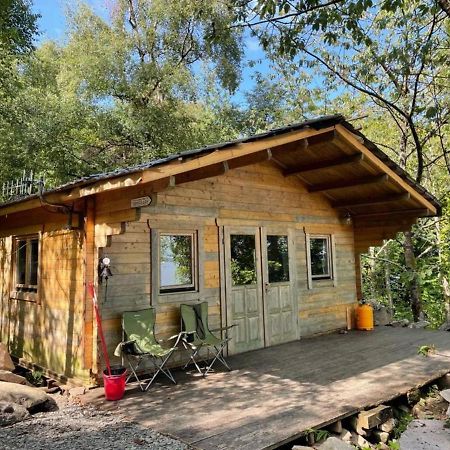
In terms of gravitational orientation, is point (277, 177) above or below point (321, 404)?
above

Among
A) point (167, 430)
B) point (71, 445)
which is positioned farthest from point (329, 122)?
point (71, 445)

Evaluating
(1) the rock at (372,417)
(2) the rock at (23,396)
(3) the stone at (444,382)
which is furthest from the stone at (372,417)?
(2) the rock at (23,396)

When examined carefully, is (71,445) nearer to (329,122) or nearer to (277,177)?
(329,122)

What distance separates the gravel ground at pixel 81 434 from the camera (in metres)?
3.17

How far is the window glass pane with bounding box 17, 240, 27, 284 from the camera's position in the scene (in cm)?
634

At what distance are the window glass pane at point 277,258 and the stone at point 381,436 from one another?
3126 millimetres

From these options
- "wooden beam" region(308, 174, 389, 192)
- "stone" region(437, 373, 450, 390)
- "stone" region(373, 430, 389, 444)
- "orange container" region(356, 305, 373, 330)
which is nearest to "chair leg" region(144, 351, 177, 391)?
"stone" region(373, 430, 389, 444)

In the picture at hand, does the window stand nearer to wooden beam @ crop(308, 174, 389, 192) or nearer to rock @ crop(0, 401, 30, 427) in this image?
rock @ crop(0, 401, 30, 427)

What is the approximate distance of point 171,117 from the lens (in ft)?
43.0

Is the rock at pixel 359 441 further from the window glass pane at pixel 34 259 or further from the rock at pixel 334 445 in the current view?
the window glass pane at pixel 34 259

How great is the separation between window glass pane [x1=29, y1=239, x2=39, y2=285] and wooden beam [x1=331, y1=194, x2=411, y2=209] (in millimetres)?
5240

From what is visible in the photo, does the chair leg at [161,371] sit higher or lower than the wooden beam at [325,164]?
lower

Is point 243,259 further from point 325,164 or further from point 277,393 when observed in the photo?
point 277,393

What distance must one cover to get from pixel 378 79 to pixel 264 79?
6.20 metres
